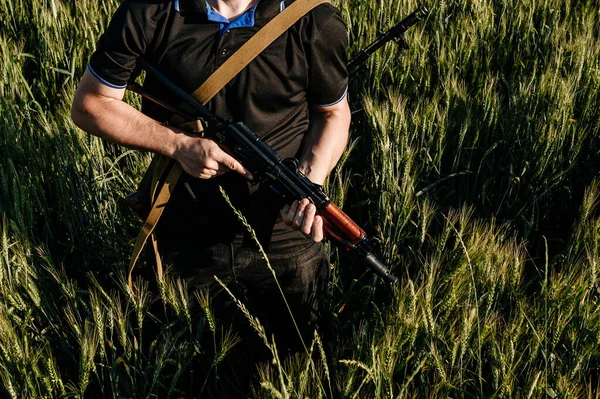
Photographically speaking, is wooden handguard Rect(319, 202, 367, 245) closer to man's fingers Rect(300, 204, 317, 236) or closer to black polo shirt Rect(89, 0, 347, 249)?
man's fingers Rect(300, 204, 317, 236)

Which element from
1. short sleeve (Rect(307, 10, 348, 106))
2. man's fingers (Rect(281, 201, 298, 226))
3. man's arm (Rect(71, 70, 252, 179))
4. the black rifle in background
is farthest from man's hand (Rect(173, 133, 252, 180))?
the black rifle in background

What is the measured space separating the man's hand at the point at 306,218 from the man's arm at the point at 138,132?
0.50 feet

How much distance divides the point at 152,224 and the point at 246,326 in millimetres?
572

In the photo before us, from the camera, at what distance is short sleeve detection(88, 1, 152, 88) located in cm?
142

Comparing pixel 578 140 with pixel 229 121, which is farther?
pixel 578 140

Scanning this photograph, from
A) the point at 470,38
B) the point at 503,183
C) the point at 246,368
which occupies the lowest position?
the point at 246,368

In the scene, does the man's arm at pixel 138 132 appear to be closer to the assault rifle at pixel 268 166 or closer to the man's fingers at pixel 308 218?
the assault rifle at pixel 268 166

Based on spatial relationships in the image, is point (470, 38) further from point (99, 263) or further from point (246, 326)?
point (99, 263)

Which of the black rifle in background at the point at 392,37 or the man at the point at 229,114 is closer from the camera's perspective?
the man at the point at 229,114

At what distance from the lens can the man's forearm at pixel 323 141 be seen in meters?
1.67

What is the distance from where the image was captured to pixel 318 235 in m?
1.54

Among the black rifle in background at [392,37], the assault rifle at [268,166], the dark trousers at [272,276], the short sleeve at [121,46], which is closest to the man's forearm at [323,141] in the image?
the assault rifle at [268,166]

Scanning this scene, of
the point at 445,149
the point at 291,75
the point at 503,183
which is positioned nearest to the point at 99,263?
the point at 291,75

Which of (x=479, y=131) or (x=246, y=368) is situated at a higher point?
(x=479, y=131)
